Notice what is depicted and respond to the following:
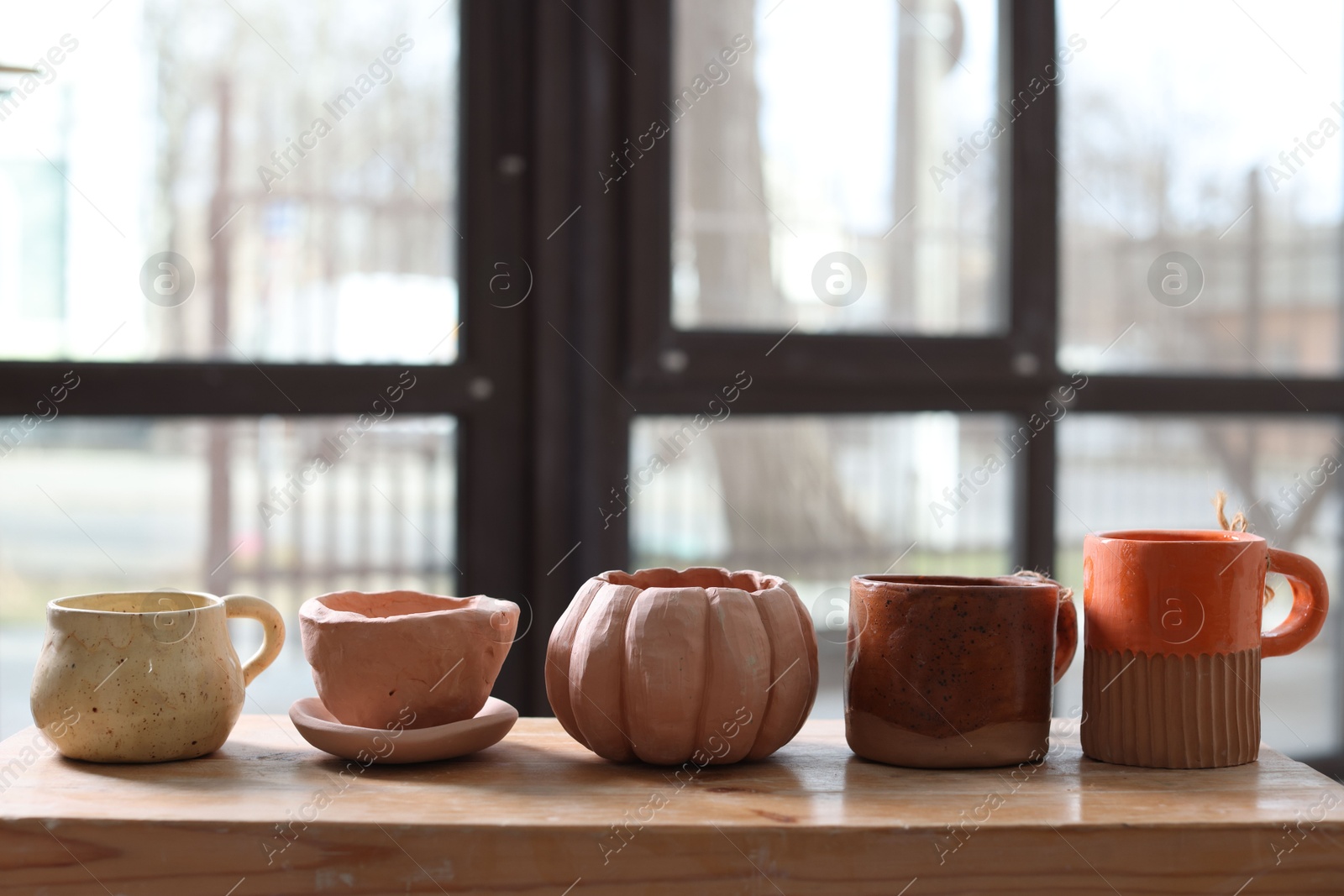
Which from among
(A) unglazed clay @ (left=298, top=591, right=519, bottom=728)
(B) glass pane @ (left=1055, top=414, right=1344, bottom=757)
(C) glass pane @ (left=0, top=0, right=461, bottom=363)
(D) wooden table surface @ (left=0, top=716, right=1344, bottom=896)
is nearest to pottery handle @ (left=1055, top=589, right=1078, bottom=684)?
(D) wooden table surface @ (left=0, top=716, right=1344, bottom=896)

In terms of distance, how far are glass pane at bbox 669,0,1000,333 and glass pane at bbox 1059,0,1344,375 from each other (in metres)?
0.13

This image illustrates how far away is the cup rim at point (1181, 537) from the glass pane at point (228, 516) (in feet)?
2.68

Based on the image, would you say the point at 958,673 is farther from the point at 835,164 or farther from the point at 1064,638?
the point at 835,164

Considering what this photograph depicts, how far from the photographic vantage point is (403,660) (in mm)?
776

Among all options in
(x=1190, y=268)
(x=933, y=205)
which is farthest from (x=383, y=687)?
(x=1190, y=268)

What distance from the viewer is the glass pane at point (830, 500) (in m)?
1.47

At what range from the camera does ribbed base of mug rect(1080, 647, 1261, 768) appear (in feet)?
2.64

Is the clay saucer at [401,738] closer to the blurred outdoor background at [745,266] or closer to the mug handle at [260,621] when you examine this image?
the mug handle at [260,621]

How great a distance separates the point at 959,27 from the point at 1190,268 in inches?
18.5

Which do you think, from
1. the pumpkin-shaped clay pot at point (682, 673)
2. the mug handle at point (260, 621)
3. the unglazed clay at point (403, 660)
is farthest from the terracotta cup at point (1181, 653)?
the mug handle at point (260, 621)

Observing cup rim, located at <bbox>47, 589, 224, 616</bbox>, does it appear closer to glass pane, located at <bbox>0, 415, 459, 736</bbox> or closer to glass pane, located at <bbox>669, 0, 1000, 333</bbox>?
glass pane, located at <bbox>0, 415, 459, 736</bbox>

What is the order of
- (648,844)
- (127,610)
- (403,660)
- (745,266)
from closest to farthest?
1. (648,844)
2. (403,660)
3. (127,610)
4. (745,266)

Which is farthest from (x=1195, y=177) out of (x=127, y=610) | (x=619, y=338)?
(x=127, y=610)

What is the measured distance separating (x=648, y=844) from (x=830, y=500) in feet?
2.90
